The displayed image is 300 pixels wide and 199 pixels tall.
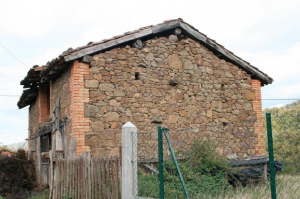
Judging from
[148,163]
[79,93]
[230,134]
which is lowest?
[148,163]

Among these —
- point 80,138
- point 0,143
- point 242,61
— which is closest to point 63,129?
point 80,138

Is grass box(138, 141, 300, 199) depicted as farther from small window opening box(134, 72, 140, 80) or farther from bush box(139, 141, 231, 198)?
small window opening box(134, 72, 140, 80)

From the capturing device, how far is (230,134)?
10875 millimetres

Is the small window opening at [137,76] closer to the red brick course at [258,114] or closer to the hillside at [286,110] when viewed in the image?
the red brick course at [258,114]

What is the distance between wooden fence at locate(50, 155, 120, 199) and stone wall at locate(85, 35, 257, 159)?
1186 millimetres

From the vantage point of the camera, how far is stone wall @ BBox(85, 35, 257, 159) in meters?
9.09

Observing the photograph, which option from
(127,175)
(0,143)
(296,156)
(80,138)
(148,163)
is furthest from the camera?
(0,143)

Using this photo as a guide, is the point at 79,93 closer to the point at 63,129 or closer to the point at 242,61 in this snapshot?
the point at 63,129

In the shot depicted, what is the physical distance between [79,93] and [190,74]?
3.64 metres

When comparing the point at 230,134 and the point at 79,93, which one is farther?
the point at 230,134

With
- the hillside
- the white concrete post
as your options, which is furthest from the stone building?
the hillside

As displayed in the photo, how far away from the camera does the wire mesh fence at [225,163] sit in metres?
5.27

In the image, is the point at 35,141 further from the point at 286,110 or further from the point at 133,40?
the point at 286,110

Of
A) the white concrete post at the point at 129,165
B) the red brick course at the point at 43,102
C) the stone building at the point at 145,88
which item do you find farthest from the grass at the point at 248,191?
the red brick course at the point at 43,102
